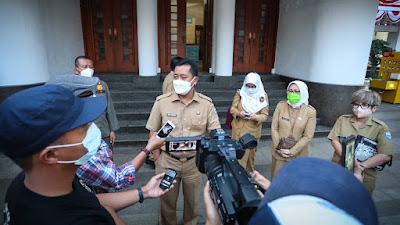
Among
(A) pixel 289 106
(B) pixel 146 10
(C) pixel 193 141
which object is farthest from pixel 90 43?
(C) pixel 193 141

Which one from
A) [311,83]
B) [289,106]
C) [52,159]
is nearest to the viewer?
[52,159]

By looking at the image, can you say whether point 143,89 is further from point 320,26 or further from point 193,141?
point 193,141

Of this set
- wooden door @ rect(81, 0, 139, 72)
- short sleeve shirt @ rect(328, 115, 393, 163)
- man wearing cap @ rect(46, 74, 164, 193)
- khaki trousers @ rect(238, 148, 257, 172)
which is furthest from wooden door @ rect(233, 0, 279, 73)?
man wearing cap @ rect(46, 74, 164, 193)

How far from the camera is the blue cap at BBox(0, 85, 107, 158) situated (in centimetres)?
74

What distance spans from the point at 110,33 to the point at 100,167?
20.5 feet

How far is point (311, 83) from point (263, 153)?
248 centimetres

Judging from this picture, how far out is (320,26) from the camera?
5324 millimetres

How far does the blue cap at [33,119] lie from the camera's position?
74cm

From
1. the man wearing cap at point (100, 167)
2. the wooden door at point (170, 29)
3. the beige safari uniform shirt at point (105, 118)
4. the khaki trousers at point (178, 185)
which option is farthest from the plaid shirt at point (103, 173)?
the wooden door at point (170, 29)

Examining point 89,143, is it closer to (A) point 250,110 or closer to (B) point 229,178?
(B) point 229,178

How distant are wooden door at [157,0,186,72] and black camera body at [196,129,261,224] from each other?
613cm

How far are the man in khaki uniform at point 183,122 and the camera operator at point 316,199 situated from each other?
1652mm

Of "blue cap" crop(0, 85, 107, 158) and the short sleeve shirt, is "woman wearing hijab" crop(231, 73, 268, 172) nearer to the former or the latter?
the short sleeve shirt

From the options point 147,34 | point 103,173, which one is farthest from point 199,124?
point 147,34
